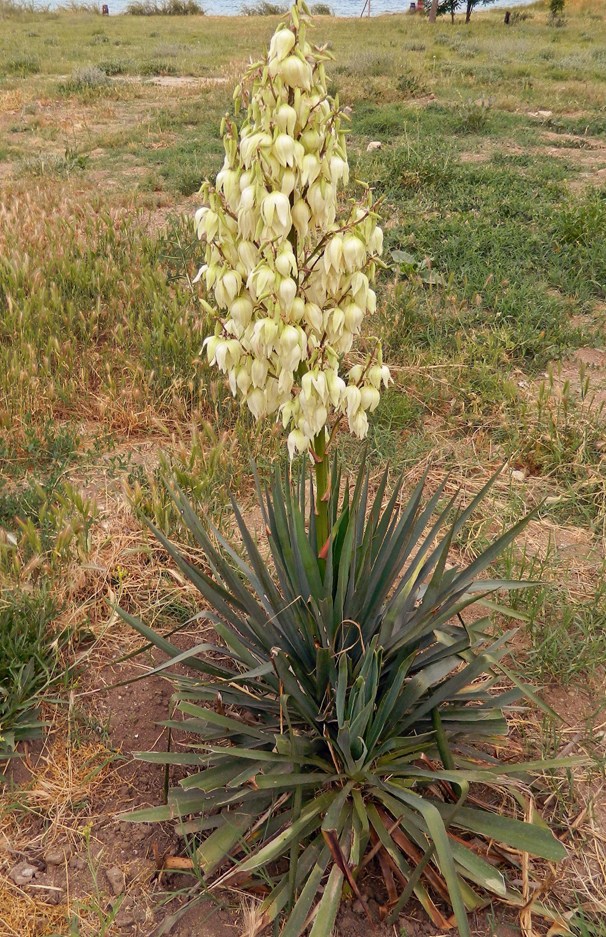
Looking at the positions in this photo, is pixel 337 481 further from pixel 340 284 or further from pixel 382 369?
pixel 340 284

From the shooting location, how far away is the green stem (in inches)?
80.3

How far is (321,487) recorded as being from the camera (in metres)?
2.10

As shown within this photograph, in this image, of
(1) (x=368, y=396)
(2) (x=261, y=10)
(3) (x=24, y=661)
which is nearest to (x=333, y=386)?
(1) (x=368, y=396)

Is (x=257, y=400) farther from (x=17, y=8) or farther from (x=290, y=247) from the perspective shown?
(x=17, y=8)

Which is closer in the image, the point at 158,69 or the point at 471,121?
the point at 471,121

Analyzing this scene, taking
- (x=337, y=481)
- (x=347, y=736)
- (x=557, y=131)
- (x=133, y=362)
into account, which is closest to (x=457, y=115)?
(x=557, y=131)

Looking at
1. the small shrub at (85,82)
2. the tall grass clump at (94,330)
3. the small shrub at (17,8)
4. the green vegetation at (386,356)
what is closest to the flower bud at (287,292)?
the green vegetation at (386,356)

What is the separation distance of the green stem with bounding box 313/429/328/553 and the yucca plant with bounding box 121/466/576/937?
0.06 meters

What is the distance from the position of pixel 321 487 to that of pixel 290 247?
0.71 metres

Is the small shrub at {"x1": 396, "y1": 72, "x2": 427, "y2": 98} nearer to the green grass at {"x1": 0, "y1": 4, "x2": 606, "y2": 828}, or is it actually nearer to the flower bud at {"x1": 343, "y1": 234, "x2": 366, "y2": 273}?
the green grass at {"x1": 0, "y1": 4, "x2": 606, "y2": 828}

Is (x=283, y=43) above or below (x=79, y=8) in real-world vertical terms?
below

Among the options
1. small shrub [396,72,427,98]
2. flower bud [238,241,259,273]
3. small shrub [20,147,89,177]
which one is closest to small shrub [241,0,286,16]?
small shrub [396,72,427,98]

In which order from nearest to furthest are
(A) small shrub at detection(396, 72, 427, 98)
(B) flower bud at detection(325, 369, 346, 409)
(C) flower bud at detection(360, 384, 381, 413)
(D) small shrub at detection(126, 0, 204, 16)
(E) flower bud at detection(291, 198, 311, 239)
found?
1. (E) flower bud at detection(291, 198, 311, 239)
2. (B) flower bud at detection(325, 369, 346, 409)
3. (C) flower bud at detection(360, 384, 381, 413)
4. (A) small shrub at detection(396, 72, 427, 98)
5. (D) small shrub at detection(126, 0, 204, 16)

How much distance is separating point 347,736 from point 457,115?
11.4 meters
